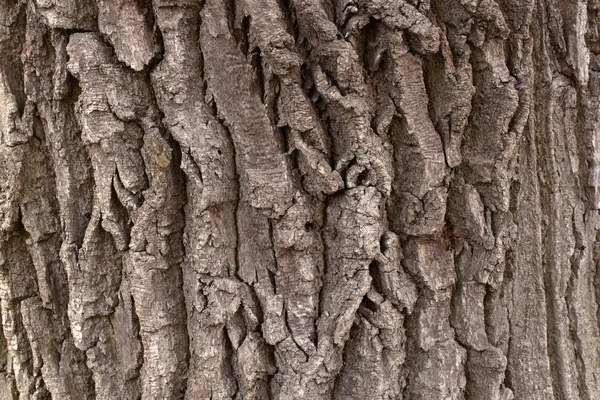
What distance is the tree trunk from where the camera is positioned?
3.93 ft

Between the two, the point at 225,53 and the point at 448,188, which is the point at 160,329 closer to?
the point at 225,53

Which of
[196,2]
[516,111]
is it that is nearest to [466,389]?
[516,111]

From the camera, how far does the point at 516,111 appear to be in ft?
4.24

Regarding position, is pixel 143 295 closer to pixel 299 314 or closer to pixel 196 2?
pixel 299 314

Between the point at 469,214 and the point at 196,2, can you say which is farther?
the point at 469,214

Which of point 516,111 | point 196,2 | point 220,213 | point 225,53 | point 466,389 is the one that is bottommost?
point 466,389

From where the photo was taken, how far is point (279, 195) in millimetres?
1197

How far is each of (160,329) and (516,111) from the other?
105 cm

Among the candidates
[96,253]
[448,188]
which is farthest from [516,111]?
[96,253]

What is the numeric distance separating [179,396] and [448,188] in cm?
87

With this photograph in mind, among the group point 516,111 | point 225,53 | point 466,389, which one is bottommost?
point 466,389

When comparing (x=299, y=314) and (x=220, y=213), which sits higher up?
(x=220, y=213)

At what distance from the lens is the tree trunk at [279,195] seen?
1199 millimetres

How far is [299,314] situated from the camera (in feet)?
4.05
